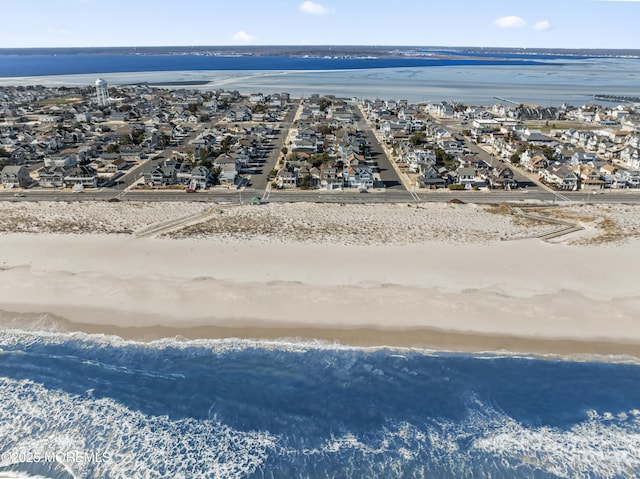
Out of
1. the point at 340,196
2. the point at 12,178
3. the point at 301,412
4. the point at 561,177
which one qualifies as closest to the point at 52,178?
the point at 12,178

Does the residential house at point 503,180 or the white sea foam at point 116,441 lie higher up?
the residential house at point 503,180

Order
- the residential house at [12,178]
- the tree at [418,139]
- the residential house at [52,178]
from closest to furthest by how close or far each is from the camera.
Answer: the residential house at [12,178] → the residential house at [52,178] → the tree at [418,139]

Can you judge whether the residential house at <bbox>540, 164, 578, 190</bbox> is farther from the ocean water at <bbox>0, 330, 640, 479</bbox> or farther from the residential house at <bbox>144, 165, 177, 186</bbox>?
the residential house at <bbox>144, 165, 177, 186</bbox>

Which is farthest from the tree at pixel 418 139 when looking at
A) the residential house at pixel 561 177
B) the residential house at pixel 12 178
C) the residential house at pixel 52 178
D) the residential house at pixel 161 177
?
the residential house at pixel 12 178

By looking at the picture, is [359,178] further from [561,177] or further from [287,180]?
[561,177]

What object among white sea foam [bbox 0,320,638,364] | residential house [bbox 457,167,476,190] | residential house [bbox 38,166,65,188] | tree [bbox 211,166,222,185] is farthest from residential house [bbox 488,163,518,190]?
residential house [bbox 38,166,65,188]

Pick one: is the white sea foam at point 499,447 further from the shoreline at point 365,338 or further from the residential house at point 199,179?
the residential house at point 199,179

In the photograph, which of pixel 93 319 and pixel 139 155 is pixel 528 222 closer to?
pixel 93 319
